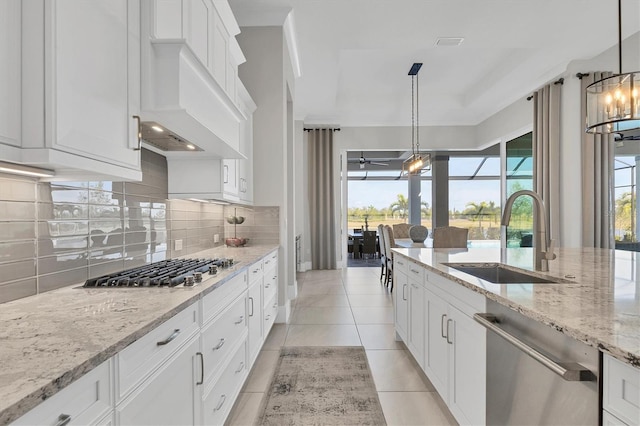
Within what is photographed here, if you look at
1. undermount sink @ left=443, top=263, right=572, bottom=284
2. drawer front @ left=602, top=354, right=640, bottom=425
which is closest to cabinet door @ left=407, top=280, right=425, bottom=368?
undermount sink @ left=443, top=263, right=572, bottom=284

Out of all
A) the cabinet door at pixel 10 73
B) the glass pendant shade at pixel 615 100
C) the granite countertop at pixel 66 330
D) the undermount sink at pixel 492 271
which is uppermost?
the glass pendant shade at pixel 615 100

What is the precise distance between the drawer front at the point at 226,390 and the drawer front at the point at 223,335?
0.27 ft

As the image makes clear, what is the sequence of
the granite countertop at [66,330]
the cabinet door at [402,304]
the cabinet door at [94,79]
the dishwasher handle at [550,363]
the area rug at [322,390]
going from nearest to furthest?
1. the granite countertop at [66,330]
2. the dishwasher handle at [550,363]
3. the cabinet door at [94,79]
4. the area rug at [322,390]
5. the cabinet door at [402,304]

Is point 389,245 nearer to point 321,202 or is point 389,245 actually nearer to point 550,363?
point 321,202

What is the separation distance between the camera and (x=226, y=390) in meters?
Result: 1.74

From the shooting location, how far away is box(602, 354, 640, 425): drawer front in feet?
2.40

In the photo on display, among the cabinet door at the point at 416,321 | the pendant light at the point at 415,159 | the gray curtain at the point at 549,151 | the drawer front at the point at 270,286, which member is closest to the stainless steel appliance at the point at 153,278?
the drawer front at the point at 270,286

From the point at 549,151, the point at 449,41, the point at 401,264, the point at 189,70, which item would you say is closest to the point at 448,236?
the point at 401,264

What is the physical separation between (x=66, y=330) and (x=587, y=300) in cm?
168

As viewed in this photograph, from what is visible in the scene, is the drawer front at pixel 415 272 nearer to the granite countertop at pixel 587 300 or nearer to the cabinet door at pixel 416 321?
the cabinet door at pixel 416 321

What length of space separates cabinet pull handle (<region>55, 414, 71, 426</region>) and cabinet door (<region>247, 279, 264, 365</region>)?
1566mm

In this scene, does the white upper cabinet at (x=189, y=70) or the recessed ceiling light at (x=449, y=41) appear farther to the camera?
the recessed ceiling light at (x=449, y=41)

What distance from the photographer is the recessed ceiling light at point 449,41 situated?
12.4 ft

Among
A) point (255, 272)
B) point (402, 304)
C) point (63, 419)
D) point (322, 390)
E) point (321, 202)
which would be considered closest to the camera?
point (63, 419)
